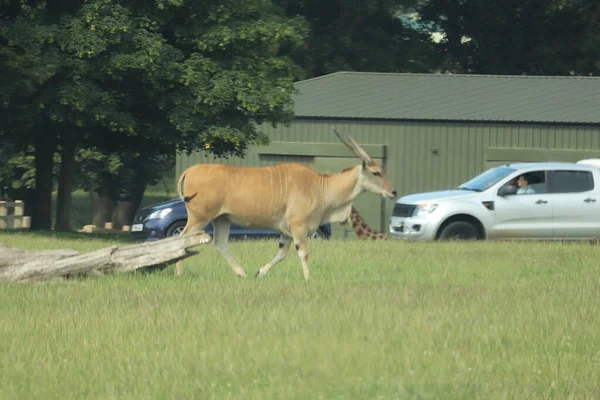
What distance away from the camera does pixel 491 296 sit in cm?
1366

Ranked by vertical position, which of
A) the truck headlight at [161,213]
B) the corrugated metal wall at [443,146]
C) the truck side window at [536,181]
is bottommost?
the truck headlight at [161,213]

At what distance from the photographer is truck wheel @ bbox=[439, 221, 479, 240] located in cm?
2591

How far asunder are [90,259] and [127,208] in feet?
139

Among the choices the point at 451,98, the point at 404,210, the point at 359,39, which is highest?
the point at 359,39

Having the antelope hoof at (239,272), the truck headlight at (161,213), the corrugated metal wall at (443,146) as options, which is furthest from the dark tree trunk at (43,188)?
the antelope hoof at (239,272)

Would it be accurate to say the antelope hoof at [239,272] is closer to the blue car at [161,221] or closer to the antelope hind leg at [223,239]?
the antelope hind leg at [223,239]

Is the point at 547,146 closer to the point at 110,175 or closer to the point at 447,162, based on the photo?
the point at 447,162

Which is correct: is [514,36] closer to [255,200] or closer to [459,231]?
[459,231]

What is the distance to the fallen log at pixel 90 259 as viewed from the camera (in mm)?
14852

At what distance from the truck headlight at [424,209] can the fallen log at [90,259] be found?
1130cm

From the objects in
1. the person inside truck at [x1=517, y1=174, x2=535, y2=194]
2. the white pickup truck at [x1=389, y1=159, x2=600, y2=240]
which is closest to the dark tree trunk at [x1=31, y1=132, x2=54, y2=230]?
the white pickup truck at [x1=389, y1=159, x2=600, y2=240]

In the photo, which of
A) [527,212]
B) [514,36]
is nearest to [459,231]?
[527,212]

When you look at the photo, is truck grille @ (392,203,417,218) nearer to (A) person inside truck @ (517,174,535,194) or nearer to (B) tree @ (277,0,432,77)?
(A) person inside truck @ (517,174,535,194)

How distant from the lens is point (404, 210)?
2700 centimetres
